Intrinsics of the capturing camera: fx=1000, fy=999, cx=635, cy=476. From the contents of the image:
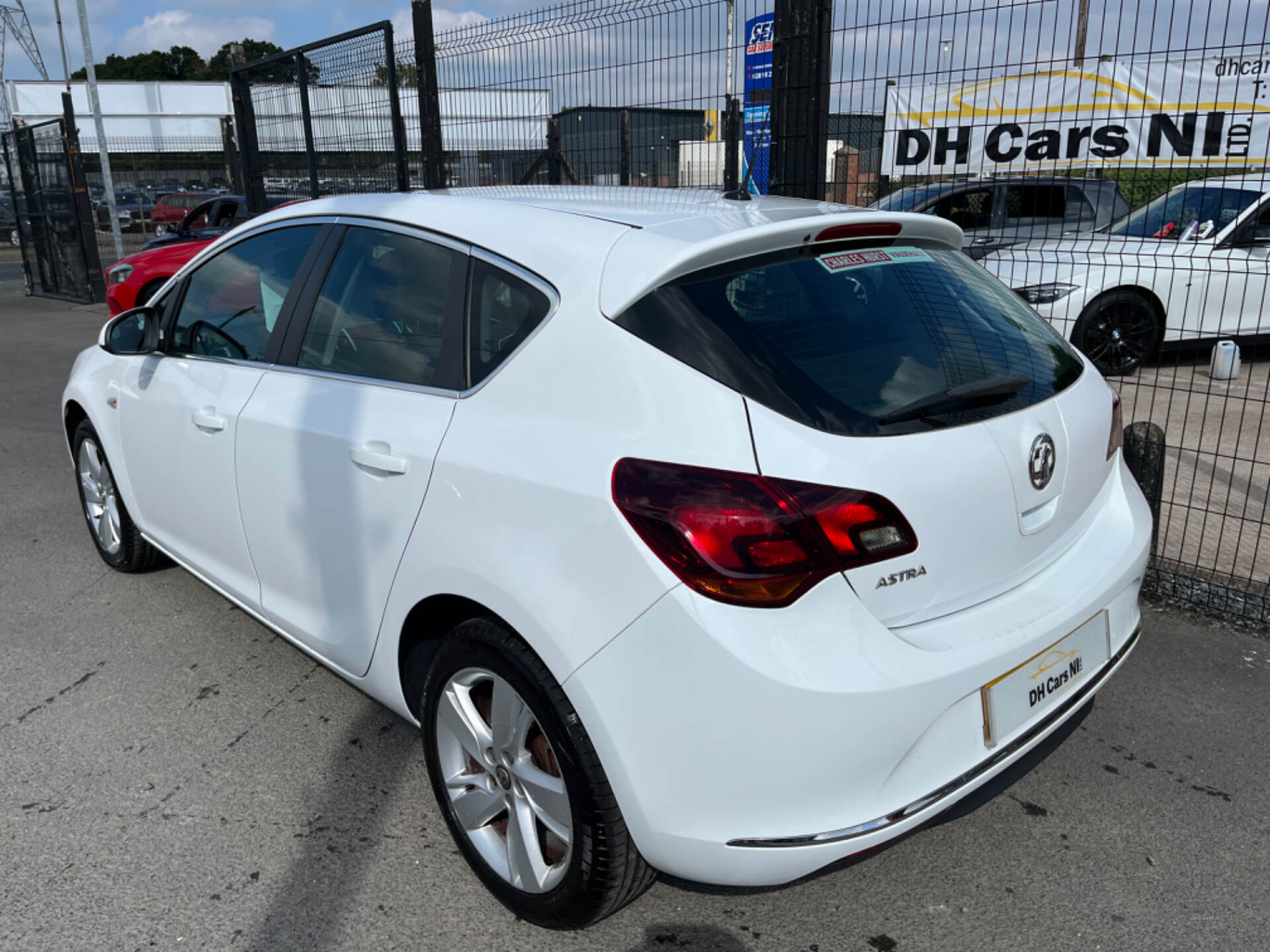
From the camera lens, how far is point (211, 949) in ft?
7.64

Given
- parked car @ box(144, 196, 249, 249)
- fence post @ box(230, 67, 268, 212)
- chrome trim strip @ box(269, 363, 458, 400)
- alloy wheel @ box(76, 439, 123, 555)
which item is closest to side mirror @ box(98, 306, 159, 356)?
alloy wheel @ box(76, 439, 123, 555)

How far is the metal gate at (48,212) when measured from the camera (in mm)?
16094

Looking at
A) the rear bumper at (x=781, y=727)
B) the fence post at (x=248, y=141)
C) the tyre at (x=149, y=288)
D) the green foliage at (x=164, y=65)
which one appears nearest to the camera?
the rear bumper at (x=781, y=727)

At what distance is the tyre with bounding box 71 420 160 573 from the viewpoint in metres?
4.38

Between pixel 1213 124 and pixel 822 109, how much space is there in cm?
192

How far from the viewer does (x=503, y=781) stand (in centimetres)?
239

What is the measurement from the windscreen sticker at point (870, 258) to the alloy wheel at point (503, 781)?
1236mm

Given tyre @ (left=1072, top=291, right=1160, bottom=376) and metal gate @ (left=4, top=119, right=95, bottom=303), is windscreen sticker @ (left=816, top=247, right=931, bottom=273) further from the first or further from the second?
metal gate @ (left=4, top=119, right=95, bottom=303)

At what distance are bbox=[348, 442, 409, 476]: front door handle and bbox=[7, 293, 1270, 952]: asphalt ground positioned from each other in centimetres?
103

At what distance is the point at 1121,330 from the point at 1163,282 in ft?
4.25

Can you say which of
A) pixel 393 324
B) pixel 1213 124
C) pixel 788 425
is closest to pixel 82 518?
pixel 393 324

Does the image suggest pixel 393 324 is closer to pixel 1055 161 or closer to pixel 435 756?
pixel 435 756

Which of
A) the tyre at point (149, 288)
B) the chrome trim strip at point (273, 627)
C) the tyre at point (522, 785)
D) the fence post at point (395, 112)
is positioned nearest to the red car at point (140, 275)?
the tyre at point (149, 288)

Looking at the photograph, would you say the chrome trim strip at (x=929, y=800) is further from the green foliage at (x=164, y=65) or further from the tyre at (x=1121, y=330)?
the green foliage at (x=164, y=65)
